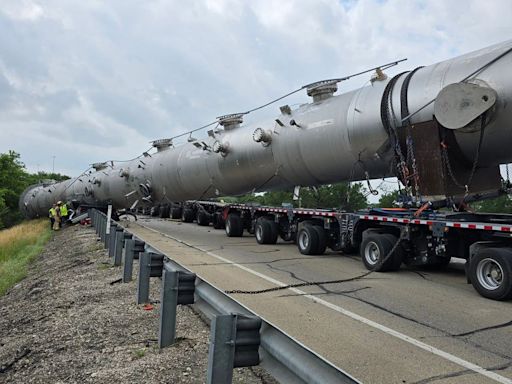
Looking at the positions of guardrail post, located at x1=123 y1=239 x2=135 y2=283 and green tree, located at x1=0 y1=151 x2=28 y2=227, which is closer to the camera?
guardrail post, located at x1=123 y1=239 x2=135 y2=283

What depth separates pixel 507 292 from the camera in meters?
6.91

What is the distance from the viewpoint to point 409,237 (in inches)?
364

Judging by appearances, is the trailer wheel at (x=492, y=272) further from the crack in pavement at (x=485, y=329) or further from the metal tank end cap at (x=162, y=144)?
the metal tank end cap at (x=162, y=144)

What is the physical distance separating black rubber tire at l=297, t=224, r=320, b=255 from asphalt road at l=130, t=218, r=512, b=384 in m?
0.99

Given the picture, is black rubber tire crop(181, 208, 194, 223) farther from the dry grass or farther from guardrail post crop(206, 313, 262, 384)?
guardrail post crop(206, 313, 262, 384)

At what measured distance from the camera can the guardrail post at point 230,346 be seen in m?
2.98

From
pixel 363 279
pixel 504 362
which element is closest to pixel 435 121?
pixel 363 279

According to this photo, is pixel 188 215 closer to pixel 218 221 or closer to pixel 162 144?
pixel 218 221

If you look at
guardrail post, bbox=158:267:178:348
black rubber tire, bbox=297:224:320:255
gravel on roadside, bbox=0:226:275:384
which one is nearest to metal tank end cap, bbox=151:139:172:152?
black rubber tire, bbox=297:224:320:255

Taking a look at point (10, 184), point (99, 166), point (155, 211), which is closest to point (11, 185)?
point (10, 184)

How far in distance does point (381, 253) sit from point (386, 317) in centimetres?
342

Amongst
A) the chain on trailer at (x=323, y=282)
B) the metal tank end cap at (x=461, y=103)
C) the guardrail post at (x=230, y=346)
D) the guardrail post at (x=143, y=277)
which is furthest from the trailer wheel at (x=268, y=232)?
the guardrail post at (x=230, y=346)

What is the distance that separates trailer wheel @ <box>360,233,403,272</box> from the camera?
9.48m

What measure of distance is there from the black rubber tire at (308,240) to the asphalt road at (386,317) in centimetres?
99
